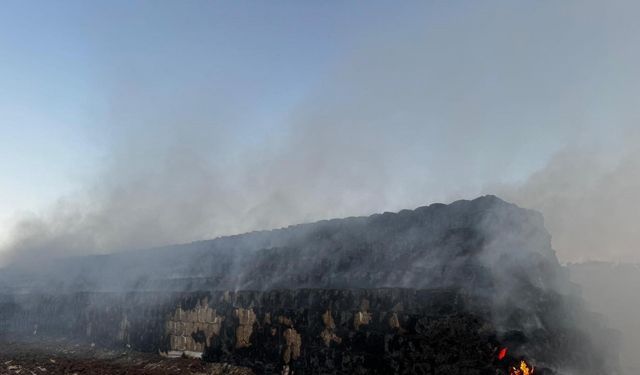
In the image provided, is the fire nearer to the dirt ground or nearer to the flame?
the flame

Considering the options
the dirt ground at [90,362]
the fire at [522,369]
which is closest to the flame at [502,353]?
the fire at [522,369]

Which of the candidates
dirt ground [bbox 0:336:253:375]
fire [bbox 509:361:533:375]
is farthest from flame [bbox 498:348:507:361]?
dirt ground [bbox 0:336:253:375]

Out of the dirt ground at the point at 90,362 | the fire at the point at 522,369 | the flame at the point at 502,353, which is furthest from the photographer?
the dirt ground at the point at 90,362

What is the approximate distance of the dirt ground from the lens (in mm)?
11984

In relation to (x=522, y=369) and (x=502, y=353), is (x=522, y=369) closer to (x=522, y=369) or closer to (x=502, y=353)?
(x=522, y=369)

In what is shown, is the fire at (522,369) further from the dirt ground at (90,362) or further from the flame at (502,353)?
the dirt ground at (90,362)

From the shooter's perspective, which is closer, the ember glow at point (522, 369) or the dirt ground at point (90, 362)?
the ember glow at point (522, 369)

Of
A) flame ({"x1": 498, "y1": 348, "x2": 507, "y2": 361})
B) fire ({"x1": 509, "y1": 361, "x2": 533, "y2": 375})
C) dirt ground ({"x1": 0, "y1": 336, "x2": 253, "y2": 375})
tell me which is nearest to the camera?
fire ({"x1": 509, "y1": 361, "x2": 533, "y2": 375})

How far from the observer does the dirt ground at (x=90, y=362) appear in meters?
12.0

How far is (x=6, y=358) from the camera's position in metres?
14.8

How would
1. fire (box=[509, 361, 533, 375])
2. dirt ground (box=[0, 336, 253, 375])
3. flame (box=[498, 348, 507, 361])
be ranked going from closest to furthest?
fire (box=[509, 361, 533, 375]) → flame (box=[498, 348, 507, 361]) → dirt ground (box=[0, 336, 253, 375])

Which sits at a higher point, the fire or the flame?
the flame

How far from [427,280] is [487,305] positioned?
146 centimetres

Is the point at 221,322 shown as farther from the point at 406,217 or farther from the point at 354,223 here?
the point at 406,217
